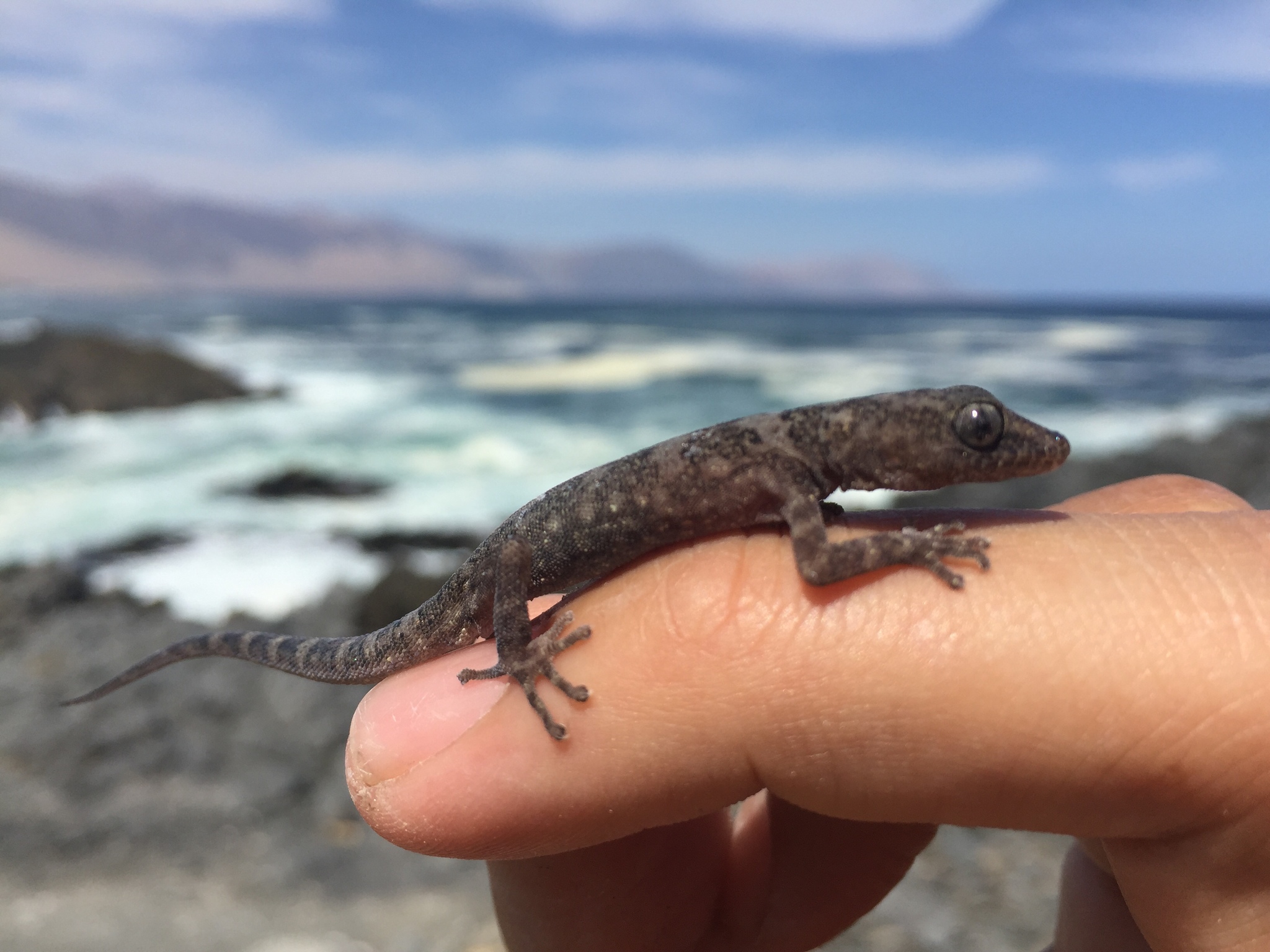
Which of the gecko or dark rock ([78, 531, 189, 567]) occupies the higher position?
the gecko

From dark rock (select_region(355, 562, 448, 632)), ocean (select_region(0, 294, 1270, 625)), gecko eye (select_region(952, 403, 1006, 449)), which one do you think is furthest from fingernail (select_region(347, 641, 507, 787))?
ocean (select_region(0, 294, 1270, 625))

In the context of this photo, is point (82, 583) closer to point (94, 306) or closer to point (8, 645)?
point (8, 645)

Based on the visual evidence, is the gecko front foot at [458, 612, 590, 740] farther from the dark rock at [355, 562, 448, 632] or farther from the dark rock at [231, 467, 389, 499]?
the dark rock at [231, 467, 389, 499]

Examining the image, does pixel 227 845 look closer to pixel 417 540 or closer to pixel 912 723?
pixel 912 723

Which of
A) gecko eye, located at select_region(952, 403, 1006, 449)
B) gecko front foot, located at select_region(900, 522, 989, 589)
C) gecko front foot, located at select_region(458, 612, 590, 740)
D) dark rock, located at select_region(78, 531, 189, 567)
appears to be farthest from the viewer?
dark rock, located at select_region(78, 531, 189, 567)

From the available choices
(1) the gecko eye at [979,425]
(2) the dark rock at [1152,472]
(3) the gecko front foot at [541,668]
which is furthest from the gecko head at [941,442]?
(2) the dark rock at [1152,472]

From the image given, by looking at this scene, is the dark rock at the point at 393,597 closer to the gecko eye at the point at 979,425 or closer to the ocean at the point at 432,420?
the ocean at the point at 432,420
